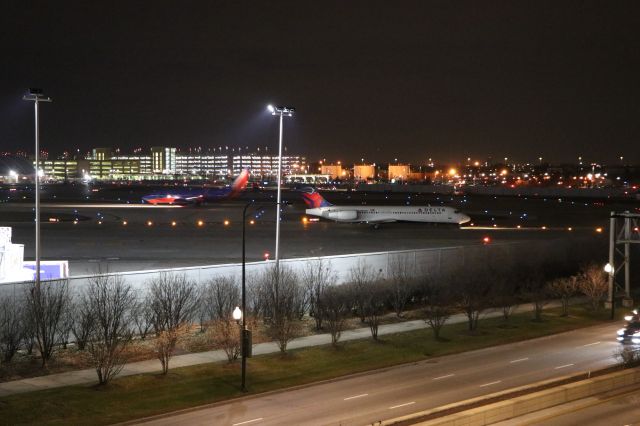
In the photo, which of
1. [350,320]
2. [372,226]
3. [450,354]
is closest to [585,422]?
[450,354]

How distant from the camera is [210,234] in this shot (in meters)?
65.0

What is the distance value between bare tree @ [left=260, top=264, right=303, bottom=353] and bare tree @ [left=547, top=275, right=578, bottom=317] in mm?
16379

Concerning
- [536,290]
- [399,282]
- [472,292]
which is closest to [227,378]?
[399,282]

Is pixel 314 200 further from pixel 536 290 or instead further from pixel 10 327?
pixel 10 327

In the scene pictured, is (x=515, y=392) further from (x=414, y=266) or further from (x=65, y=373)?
(x=414, y=266)

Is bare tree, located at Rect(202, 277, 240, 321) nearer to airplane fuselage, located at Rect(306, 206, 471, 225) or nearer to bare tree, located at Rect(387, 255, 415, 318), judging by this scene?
bare tree, located at Rect(387, 255, 415, 318)

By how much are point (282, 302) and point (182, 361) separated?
21.0 ft

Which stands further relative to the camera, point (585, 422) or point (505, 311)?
point (505, 311)

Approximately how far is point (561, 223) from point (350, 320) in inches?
2125

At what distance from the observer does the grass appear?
22.1m

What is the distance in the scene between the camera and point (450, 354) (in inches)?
1230

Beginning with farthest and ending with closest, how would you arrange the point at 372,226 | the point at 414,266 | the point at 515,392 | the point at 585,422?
the point at 372,226
the point at 414,266
the point at 515,392
the point at 585,422

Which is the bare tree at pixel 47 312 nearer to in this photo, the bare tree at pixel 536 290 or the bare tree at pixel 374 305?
the bare tree at pixel 374 305

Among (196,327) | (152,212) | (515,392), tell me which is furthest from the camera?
(152,212)
